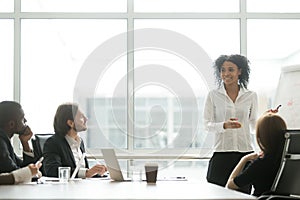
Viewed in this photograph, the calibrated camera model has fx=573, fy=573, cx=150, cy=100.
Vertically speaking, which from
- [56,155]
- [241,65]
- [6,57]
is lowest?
[56,155]

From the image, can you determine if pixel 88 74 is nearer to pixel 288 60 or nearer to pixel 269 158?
pixel 269 158

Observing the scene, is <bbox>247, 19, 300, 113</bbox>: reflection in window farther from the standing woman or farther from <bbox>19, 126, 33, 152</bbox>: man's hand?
<bbox>19, 126, 33, 152</bbox>: man's hand

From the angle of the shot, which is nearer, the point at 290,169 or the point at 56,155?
the point at 290,169

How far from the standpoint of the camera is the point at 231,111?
14.5 feet

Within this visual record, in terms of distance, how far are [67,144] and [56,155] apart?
0.47ft

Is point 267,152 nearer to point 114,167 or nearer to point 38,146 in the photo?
point 114,167

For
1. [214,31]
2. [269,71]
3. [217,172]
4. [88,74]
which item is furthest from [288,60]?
[88,74]

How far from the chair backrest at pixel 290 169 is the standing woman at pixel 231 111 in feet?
3.26

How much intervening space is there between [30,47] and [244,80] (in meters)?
2.35

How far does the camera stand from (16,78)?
223 inches
